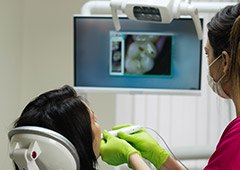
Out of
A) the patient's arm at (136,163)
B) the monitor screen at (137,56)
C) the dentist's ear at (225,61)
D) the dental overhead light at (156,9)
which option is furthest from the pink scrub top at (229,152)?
the monitor screen at (137,56)

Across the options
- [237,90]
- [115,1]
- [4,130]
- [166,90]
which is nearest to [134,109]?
[166,90]

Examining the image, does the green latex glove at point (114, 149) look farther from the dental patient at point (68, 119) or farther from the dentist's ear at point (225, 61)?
the dentist's ear at point (225, 61)

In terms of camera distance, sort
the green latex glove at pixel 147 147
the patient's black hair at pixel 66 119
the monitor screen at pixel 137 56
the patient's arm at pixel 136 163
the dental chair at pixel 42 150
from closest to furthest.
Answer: the dental chair at pixel 42 150 < the patient's black hair at pixel 66 119 < the patient's arm at pixel 136 163 < the green latex glove at pixel 147 147 < the monitor screen at pixel 137 56

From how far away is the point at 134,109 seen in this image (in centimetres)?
268

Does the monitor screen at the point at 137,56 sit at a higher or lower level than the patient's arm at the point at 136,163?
higher

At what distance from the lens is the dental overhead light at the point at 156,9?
167 cm

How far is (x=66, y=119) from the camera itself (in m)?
1.19

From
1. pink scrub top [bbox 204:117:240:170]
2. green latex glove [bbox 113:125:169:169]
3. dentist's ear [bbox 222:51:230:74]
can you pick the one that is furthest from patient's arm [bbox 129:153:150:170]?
dentist's ear [bbox 222:51:230:74]

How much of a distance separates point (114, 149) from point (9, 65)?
1.49 metres

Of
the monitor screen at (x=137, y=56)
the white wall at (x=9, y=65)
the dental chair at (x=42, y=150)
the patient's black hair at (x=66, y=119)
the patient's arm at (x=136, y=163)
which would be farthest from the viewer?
the white wall at (x=9, y=65)

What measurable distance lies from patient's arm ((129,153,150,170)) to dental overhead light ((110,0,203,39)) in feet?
1.96

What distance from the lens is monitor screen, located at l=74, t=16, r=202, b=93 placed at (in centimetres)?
199

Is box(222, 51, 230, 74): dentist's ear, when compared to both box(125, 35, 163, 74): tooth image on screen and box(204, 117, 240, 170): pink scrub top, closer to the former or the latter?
box(204, 117, 240, 170): pink scrub top

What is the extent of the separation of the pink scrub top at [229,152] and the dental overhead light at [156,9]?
0.64 m
